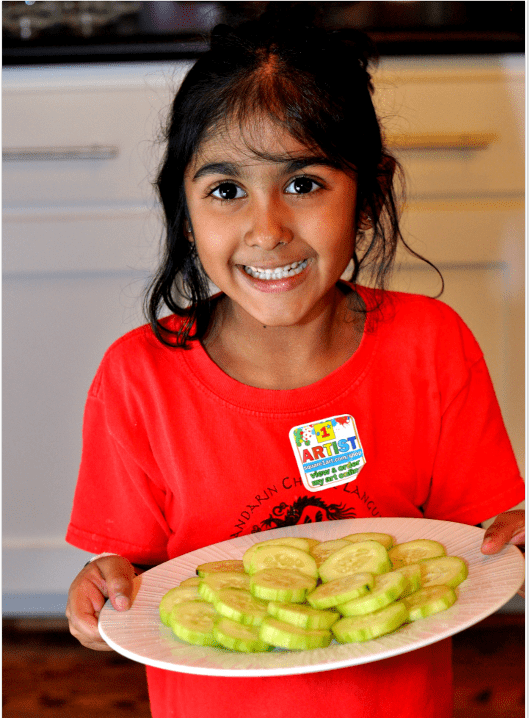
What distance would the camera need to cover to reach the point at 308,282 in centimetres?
83

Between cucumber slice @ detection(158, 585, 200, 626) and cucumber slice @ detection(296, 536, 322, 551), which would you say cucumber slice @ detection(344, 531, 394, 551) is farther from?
cucumber slice @ detection(158, 585, 200, 626)

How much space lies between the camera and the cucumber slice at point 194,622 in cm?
60

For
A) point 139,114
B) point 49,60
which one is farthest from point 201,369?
point 49,60

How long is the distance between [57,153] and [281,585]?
3.16 ft

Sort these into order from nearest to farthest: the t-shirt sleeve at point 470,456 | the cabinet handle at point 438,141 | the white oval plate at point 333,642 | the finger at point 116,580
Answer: the white oval plate at point 333,642 < the finger at point 116,580 < the t-shirt sleeve at point 470,456 < the cabinet handle at point 438,141

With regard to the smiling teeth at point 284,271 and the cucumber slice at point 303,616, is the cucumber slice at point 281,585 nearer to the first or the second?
the cucumber slice at point 303,616

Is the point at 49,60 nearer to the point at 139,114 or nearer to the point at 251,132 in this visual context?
the point at 139,114

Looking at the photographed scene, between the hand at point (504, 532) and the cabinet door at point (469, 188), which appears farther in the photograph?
the cabinet door at point (469, 188)

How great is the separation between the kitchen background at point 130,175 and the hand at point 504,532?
721 mm

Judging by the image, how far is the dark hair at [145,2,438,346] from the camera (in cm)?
79

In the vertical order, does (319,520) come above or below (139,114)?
below

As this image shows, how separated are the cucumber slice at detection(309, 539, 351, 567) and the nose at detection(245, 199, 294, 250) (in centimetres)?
31

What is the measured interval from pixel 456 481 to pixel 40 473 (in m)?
0.88

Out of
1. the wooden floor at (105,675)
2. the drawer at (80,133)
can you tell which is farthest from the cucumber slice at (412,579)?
the drawer at (80,133)
